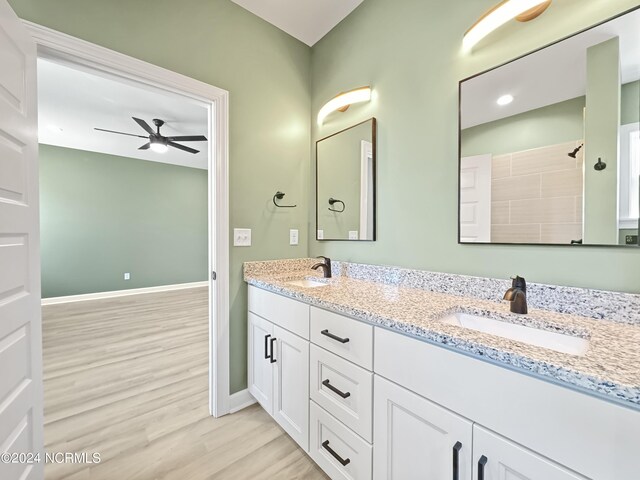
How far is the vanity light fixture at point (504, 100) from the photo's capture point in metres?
1.15

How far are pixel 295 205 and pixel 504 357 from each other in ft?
5.49

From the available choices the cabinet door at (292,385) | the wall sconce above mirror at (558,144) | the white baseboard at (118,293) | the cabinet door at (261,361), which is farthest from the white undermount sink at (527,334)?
the white baseboard at (118,293)

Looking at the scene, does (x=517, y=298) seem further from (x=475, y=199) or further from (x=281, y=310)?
(x=281, y=310)

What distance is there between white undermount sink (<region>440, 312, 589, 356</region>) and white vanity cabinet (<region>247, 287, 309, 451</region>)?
2.31 ft

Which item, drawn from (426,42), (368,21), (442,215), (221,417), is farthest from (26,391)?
(368,21)

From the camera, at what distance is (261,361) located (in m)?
1.65

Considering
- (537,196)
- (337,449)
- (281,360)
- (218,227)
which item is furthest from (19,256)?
(537,196)

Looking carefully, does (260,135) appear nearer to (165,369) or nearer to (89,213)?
(165,369)

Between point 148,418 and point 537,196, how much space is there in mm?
2487

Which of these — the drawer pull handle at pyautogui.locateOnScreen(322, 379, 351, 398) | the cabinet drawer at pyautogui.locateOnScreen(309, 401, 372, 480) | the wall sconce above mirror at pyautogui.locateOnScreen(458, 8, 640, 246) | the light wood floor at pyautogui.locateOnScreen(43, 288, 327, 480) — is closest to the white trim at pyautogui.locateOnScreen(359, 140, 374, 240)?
the wall sconce above mirror at pyautogui.locateOnScreen(458, 8, 640, 246)

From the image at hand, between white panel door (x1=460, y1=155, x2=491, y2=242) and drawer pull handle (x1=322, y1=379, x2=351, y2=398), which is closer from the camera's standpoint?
drawer pull handle (x1=322, y1=379, x2=351, y2=398)

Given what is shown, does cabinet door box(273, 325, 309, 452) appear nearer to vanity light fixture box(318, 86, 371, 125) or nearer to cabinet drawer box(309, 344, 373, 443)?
cabinet drawer box(309, 344, 373, 443)

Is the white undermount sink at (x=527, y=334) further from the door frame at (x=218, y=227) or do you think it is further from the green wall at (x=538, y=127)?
the door frame at (x=218, y=227)

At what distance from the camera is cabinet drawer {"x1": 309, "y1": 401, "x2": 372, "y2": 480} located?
3.37ft
